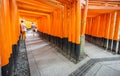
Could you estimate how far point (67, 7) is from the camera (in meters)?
5.26

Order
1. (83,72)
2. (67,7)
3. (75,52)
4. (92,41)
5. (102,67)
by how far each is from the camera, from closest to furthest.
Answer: (83,72) → (102,67) → (75,52) → (67,7) → (92,41)

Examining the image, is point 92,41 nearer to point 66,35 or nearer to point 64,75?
point 66,35

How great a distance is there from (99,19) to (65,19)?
3117 millimetres

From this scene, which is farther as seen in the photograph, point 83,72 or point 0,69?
point 83,72

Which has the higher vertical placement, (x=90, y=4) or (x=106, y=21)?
(x=90, y=4)

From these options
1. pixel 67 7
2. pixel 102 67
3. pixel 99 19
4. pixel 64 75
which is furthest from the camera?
pixel 99 19

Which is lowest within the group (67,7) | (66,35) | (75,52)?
(75,52)

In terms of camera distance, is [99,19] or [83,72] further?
[99,19]

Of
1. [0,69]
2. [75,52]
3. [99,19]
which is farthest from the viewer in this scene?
[99,19]

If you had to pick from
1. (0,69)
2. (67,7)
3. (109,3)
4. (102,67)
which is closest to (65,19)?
(67,7)

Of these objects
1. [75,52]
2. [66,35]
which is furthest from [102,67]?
[66,35]

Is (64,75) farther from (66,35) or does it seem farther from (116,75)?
(66,35)

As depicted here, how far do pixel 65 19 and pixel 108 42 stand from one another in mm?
2876

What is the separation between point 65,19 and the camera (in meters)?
5.30
